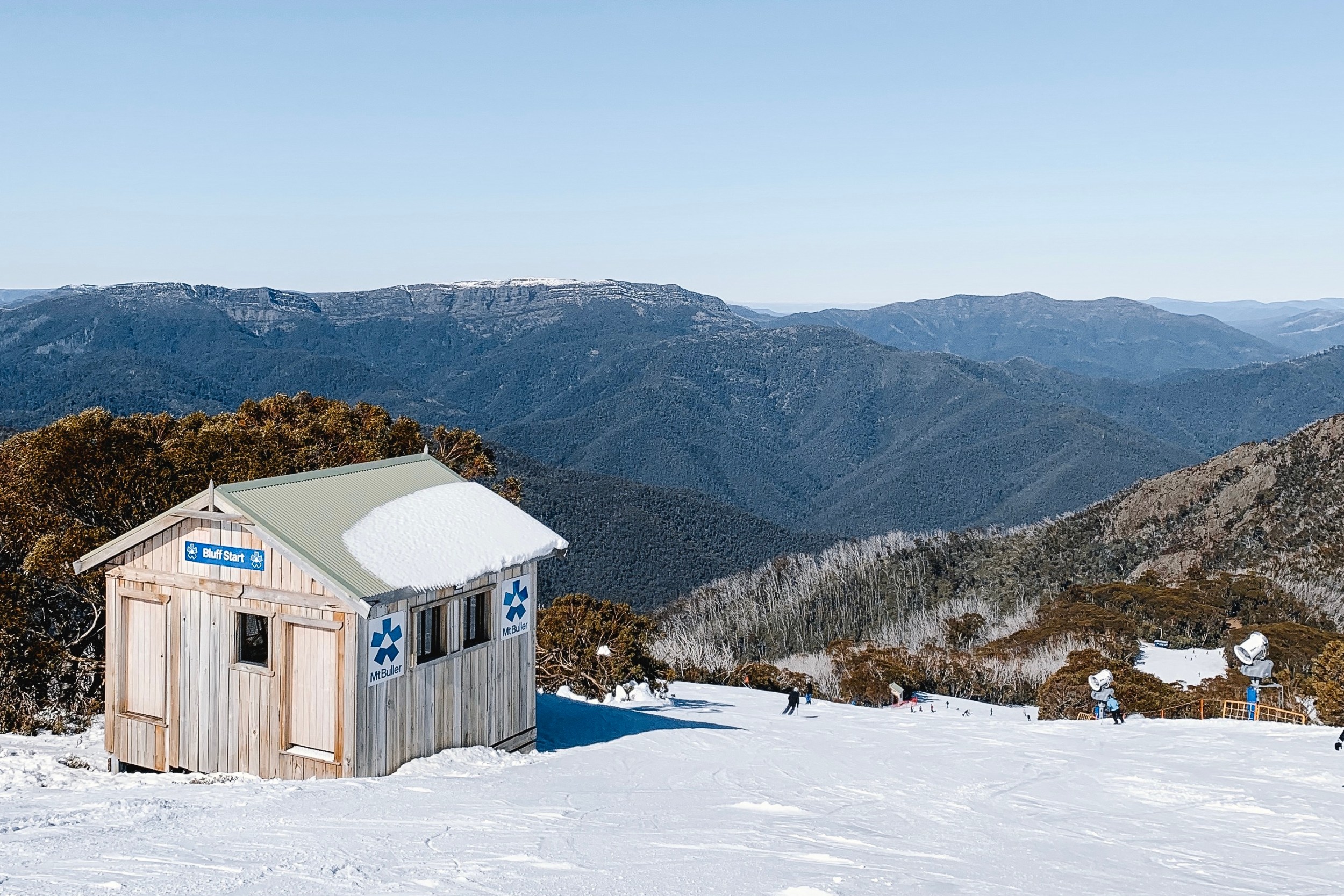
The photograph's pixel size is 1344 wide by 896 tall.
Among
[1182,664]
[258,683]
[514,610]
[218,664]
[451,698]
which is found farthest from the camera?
[1182,664]

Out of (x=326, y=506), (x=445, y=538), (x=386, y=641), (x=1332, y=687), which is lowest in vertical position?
(x=1332, y=687)

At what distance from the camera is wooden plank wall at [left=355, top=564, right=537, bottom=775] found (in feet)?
46.0

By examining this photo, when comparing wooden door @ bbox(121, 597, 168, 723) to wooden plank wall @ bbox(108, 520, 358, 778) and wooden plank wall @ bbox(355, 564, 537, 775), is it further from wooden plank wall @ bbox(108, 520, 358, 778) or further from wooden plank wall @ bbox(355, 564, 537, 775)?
wooden plank wall @ bbox(355, 564, 537, 775)

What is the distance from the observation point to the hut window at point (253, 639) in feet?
48.1

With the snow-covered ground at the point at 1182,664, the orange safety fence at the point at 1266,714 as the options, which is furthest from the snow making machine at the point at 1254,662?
the snow-covered ground at the point at 1182,664

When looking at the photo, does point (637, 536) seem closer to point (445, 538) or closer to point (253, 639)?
point (445, 538)

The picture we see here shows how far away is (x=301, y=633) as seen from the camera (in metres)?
14.1

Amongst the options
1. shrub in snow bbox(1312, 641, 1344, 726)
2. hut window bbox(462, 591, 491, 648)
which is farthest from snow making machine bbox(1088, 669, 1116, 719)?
hut window bbox(462, 591, 491, 648)

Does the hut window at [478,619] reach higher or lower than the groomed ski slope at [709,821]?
higher

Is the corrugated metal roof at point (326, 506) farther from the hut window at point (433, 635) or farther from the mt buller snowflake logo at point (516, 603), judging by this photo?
the mt buller snowflake logo at point (516, 603)

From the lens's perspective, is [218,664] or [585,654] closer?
[218,664]

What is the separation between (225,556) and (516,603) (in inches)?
164

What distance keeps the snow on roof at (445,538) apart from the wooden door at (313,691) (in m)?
1.08

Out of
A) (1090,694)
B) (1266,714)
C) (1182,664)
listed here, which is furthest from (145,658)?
(1182,664)
